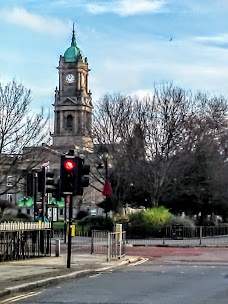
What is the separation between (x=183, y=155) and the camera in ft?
201

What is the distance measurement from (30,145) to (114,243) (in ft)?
84.9

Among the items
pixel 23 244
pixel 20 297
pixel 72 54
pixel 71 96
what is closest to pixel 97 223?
pixel 23 244

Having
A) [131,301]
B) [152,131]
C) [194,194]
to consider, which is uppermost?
[152,131]

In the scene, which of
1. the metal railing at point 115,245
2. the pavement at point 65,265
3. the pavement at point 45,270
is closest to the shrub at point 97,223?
the pavement at point 65,265

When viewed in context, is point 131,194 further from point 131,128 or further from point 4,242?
point 4,242

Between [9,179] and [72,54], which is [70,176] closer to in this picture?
[9,179]

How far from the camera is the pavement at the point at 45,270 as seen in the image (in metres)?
17.8

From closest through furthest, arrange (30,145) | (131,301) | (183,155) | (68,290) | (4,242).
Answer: (131,301) < (68,290) < (4,242) < (30,145) < (183,155)

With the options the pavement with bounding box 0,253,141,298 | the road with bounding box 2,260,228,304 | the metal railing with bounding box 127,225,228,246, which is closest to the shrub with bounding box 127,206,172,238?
the metal railing with bounding box 127,225,228,246

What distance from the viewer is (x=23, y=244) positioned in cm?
2761

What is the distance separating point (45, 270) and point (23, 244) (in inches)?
231

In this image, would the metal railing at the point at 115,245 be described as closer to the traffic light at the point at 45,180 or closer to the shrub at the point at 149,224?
the traffic light at the point at 45,180

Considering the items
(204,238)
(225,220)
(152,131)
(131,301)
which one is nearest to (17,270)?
(131,301)

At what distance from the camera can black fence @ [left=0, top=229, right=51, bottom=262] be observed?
2609cm
